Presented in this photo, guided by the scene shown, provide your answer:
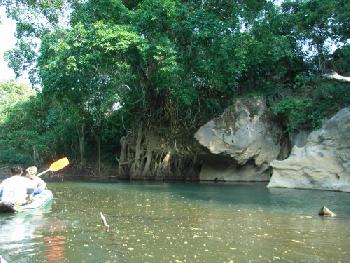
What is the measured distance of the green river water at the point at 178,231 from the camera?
7.49m

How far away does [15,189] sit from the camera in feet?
40.5

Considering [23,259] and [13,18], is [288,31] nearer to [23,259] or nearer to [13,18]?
[13,18]

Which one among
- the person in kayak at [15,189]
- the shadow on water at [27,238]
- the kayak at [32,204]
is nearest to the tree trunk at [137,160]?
the kayak at [32,204]

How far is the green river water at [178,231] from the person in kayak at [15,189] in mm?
601

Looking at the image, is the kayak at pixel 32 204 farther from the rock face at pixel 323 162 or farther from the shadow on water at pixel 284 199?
the rock face at pixel 323 162

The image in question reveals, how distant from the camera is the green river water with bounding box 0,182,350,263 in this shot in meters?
7.49

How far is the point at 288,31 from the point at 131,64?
836 centimetres

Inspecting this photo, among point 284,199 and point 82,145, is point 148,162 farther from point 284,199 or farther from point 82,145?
point 284,199

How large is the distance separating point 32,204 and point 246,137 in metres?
13.4

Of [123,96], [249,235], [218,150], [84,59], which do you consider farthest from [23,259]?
[123,96]

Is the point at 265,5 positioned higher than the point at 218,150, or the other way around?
the point at 265,5

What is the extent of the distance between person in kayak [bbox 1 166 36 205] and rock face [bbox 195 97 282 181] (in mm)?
12500

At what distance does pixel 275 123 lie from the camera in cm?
2478

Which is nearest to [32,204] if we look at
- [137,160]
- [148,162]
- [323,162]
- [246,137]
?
[323,162]
